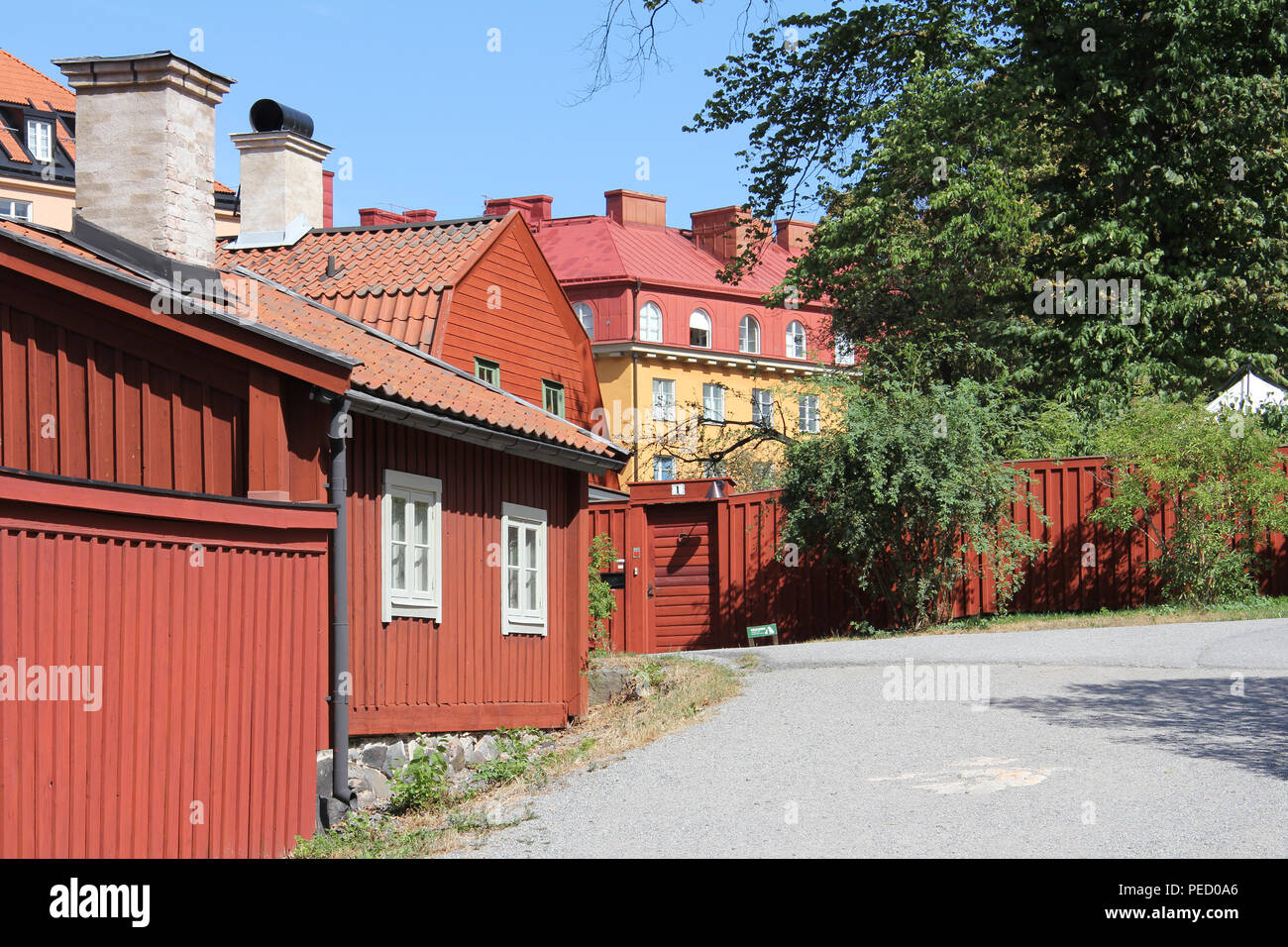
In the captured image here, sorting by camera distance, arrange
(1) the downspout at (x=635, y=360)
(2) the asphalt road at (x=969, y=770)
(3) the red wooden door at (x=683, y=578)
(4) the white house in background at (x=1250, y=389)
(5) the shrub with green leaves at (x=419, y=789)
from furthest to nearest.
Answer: (1) the downspout at (x=635, y=360) < (3) the red wooden door at (x=683, y=578) < (4) the white house in background at (x=1250, y=389) < (5) the shrub with green leaves at (x=419, y=789) < (2) the asphalt road at (x=969, y=770)

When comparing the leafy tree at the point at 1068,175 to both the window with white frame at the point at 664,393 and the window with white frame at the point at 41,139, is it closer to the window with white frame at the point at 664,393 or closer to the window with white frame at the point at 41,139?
the window with white frame at the point at 664,393

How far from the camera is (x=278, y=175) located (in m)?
19.4

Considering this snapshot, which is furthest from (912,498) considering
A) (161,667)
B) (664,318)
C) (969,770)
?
(664,318)

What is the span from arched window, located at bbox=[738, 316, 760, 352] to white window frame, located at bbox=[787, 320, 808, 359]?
170cm

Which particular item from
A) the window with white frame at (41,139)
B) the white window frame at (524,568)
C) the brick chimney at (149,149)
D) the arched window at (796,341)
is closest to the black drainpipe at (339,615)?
the brick chimney at (149,149)

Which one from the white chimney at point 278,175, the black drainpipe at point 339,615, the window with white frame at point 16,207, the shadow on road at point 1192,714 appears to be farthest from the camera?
the window with white frame at point 16,207

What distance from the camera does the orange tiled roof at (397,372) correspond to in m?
11.3

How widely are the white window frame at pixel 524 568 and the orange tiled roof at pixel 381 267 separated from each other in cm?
482

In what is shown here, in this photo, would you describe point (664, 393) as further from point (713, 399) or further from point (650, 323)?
point (713, 399)

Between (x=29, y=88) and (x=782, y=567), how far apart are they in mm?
38867

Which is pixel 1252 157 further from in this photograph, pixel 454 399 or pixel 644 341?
pixel 644 341

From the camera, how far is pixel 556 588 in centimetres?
1541

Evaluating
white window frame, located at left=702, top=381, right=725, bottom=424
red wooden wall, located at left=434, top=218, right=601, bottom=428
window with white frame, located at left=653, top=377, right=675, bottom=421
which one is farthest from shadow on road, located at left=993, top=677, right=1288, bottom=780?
white window frame, located at left=702, top=381, right=725, bottom=424

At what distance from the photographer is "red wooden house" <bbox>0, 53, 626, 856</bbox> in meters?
7.78
